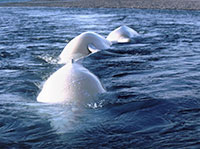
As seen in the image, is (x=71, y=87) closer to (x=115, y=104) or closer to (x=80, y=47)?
(x=115, y=104)

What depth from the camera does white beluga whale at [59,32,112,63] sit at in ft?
49.0

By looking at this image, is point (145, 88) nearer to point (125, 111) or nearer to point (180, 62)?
point (125, 111)

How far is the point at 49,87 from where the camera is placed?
9.41 m

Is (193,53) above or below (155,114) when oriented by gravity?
above

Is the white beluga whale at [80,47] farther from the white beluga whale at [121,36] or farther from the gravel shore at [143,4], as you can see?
the gravel shore at [143,4]

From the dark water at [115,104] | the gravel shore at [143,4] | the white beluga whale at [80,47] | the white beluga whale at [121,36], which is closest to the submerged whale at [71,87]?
the dark water at [115,104]

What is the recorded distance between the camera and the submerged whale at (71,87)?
28.1 ft

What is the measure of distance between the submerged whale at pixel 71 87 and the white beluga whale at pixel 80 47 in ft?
16.7

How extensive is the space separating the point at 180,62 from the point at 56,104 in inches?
291

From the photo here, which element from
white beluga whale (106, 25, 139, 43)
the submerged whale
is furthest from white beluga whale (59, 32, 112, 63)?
the submerged whale

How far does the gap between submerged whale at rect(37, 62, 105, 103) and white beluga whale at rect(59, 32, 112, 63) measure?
16.7 feet

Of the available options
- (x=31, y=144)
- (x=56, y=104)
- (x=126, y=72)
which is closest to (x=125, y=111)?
(x=56, y=104)

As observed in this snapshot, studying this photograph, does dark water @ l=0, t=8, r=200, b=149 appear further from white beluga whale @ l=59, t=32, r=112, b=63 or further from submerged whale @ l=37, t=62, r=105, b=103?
white beluga whale @ l=59, t=32, r=112, b=63

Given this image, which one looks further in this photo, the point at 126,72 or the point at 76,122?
the point at 126,72
